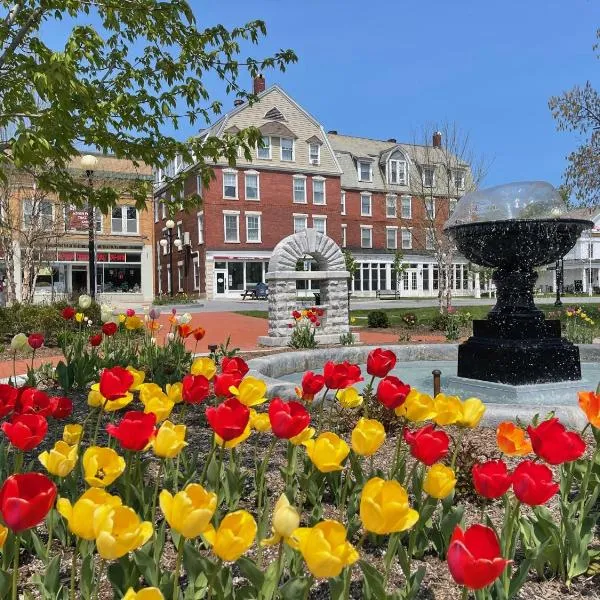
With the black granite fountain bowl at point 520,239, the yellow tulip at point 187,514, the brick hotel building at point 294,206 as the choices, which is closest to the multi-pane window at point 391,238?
the brick hotel building at point 294,206

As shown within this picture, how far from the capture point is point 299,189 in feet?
146

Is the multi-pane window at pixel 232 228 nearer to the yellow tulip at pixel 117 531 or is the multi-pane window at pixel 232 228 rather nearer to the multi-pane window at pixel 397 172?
the multi-pane window at pixel 397 172

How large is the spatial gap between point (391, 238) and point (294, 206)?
37.8 feet

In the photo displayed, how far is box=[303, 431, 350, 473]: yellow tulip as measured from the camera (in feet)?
5.55

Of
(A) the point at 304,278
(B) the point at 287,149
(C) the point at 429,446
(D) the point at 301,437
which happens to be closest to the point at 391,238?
(B) the point at 287,149

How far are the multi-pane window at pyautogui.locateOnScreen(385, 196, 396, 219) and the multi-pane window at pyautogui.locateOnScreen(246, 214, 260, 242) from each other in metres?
13.7

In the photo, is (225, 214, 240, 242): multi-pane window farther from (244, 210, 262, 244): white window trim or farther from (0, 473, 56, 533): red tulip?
(0, 473, 56, 533): red tulip

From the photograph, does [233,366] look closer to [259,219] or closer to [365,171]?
[259,219]

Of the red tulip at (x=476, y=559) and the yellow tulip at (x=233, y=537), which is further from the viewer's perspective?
the yellow tulip at (x=233, y=537)

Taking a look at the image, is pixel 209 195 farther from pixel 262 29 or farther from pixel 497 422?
pixel 497 422

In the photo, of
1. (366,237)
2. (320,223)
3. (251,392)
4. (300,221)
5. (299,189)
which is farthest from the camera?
(366,237)

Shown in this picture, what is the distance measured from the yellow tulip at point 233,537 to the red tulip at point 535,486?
2.61 ft

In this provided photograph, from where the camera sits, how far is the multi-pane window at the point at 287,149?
143 ft

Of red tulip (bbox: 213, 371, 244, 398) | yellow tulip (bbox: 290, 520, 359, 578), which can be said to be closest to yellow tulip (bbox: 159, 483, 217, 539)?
yellow tulip (bbox: 290, 520, 359, 578)
